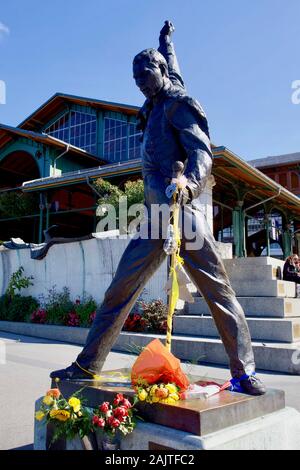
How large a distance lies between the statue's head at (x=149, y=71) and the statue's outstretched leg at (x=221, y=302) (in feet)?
3.18

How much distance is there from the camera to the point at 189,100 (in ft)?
9.84

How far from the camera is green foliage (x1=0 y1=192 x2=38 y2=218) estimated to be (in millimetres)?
17922

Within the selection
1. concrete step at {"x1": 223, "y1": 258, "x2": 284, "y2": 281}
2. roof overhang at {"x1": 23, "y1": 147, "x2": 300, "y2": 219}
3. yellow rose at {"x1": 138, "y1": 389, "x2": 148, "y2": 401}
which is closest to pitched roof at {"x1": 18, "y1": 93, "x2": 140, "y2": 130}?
roof overhang at {"x1": 23, "y1": 147, "x2": 300, "y2": 219}

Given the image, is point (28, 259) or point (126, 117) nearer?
point (28, 259)

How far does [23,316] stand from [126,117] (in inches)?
452

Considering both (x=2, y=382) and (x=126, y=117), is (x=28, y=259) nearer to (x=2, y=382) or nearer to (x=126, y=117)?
(x=2, y=382)

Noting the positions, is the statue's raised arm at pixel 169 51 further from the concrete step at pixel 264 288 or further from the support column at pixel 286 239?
the support column at pixel 286 239

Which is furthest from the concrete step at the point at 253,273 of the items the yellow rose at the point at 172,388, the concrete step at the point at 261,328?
the yellow rose at the point at 172,388

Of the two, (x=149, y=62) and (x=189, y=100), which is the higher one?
(x=149, y=62)

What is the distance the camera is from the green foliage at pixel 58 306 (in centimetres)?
1042

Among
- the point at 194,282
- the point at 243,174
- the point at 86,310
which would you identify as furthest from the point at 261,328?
the point at 243,174

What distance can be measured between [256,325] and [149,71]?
16.5 feet

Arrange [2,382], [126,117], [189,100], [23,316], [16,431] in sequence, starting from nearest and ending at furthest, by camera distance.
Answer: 1. [189,100]
2. [16,431]
3. [2,382]
4. [23,316]
5. [126,117]
